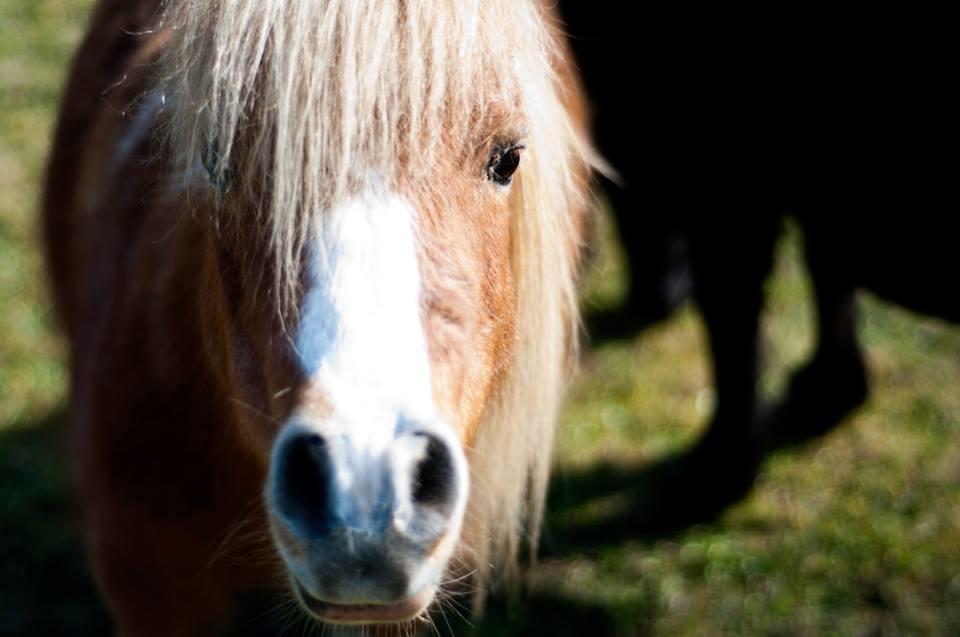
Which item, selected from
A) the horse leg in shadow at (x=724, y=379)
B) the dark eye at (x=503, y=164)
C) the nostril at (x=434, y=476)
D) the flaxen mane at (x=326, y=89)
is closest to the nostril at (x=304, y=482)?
the nostril at (x=434, y=476)

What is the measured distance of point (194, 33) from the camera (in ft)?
5.52

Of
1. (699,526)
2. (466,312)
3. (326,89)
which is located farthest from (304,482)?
(699,526)

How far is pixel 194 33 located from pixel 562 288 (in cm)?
94

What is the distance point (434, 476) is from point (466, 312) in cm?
30

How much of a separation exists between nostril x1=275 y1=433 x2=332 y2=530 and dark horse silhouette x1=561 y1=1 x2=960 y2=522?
5.93 ft

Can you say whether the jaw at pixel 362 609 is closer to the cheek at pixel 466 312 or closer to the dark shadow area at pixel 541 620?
the cheek at pixel 466 312

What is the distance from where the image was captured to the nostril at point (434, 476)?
1.39 meters

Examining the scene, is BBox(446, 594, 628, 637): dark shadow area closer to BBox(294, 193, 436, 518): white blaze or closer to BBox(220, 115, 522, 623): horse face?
BBox(220, 115, 522, 623): horse face

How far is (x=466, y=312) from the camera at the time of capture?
5.27ft

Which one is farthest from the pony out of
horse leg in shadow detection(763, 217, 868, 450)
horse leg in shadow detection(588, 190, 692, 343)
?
horse leg in shadow detection(588, 190, 692, 343)

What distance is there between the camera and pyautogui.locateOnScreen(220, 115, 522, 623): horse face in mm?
1356

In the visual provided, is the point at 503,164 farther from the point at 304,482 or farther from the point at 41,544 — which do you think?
the point at 41,544

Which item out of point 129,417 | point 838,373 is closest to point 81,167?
point 129,417

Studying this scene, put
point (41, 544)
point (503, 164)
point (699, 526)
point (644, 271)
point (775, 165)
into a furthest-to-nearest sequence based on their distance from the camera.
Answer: point (644, 271) < point (699, 526) < point (41, 544) < point (775, 165) < point (503, 164)
